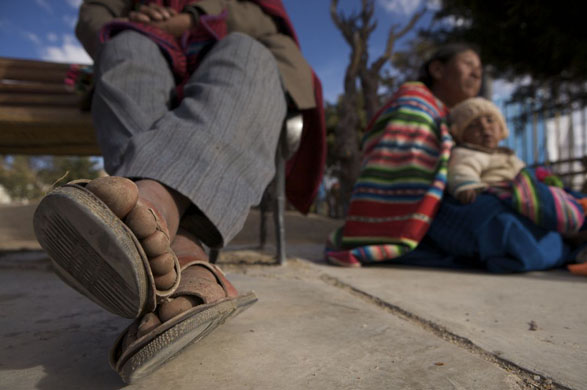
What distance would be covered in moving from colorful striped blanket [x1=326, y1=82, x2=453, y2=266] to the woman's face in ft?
0.78

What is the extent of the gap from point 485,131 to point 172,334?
1838 millimetres

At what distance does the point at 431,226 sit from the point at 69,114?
66.4 inches

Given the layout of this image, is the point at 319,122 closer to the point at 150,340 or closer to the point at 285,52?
the point at 285,52

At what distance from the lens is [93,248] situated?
0.51m

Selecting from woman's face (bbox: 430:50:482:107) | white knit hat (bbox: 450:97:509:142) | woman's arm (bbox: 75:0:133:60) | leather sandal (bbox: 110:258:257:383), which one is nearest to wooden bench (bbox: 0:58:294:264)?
woman's arm (bbox: 75:0:133:60)

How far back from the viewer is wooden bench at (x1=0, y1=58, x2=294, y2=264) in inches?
64.6

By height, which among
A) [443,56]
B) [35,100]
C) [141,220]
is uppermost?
[443,56]

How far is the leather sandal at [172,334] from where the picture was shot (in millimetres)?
492

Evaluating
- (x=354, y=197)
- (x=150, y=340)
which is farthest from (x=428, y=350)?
(x=354, y=197)

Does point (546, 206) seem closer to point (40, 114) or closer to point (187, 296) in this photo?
point (187, 296)

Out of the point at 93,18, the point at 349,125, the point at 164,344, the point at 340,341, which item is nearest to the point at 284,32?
the point at 93,18

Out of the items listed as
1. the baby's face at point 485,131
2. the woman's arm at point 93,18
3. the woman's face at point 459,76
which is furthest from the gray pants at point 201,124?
the woman's face at point 459,76

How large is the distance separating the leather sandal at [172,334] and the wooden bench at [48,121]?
76cm

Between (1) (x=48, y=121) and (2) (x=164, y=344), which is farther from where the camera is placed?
(1) (x=48, y=121)
